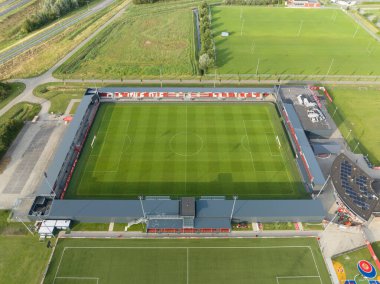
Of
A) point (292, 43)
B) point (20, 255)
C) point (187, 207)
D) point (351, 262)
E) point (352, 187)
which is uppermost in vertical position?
point (292, 43)

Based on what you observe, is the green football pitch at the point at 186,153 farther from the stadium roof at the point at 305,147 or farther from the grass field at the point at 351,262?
the grass field at the point at 351,262

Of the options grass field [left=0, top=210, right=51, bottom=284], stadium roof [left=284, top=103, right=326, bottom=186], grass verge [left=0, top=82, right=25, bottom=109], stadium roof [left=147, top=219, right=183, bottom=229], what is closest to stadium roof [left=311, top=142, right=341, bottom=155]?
stadium roof [left=284, top=103, right=326, bottom=186]

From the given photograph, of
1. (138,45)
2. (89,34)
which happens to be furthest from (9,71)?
(138,45)

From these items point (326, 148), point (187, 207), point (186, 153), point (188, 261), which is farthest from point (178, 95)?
point (188, 261)

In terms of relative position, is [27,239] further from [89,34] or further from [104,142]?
[89,34]

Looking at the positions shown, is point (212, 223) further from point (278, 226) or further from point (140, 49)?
point (140, 49)

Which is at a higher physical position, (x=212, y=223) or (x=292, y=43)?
(x=292, y=43)
